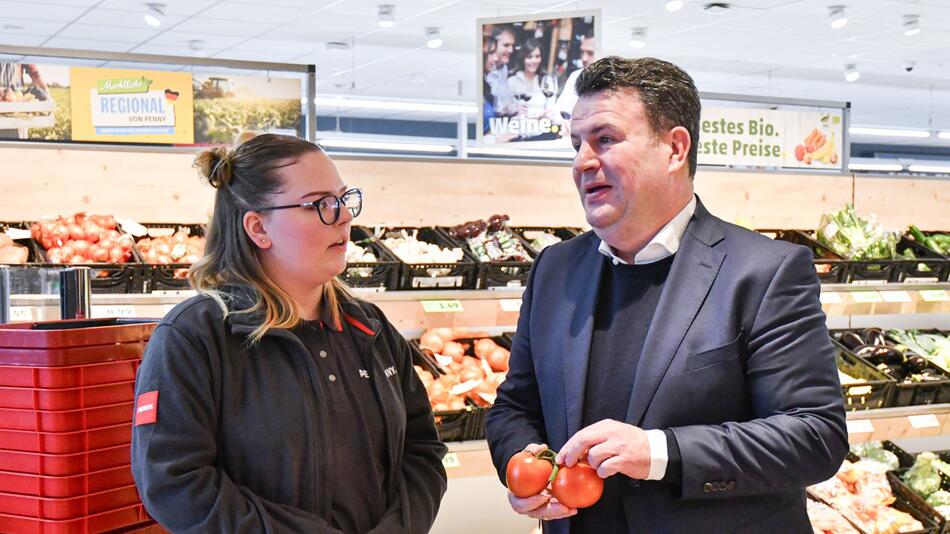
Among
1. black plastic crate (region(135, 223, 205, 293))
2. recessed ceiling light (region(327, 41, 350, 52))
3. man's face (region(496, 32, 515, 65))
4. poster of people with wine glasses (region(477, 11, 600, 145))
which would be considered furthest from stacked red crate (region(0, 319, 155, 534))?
recessed ceiling light (region(327, 41, 350, 52))

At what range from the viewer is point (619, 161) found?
179cm

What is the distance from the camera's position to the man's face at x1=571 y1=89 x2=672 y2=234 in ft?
5.88

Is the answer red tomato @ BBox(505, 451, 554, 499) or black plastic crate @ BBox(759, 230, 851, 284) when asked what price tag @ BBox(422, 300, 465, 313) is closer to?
black plastic crate @ BBox(759, 230, 851, 284)

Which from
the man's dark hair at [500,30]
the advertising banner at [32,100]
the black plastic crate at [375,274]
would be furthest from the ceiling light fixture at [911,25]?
the advertising banner at [32,100]

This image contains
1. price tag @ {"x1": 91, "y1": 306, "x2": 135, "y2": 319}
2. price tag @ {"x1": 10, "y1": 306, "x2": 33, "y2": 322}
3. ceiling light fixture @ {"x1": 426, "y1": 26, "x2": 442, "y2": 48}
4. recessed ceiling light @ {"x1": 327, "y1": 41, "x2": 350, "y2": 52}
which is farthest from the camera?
recessed ceiling light @ {"x1": 327, "y1": 41, "x2": 350, "y2": 52}

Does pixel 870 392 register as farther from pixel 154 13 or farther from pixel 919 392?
pixel 154 13

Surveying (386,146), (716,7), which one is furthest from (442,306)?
(386,146)

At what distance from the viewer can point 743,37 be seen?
11258mm

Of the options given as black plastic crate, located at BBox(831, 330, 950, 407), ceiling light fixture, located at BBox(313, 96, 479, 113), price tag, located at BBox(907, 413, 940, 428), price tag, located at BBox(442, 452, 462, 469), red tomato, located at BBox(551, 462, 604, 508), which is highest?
ceiling light fixture, located at BBox(313, 96, 479, 113)

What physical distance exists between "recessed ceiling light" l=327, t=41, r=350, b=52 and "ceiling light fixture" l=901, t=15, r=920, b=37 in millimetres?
6053

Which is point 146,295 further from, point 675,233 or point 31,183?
point 675,233

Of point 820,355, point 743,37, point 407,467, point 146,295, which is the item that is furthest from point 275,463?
point 743,37

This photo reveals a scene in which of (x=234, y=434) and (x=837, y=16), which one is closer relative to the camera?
(x=234, y=434)

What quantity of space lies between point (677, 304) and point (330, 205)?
666 mm
